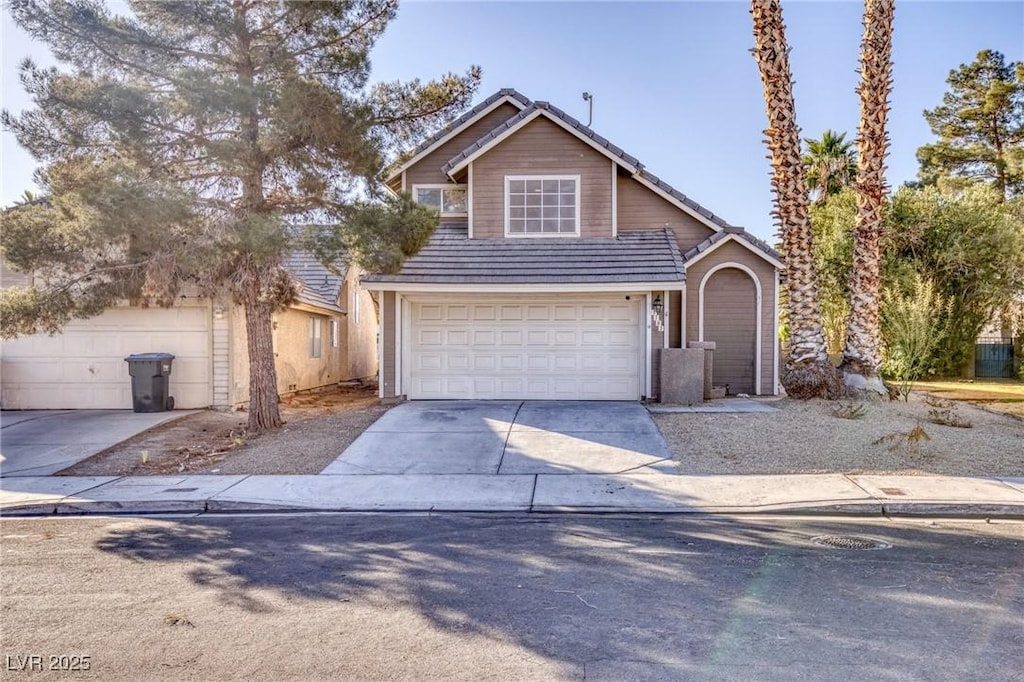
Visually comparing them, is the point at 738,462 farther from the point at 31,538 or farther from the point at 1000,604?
the point at 31,538

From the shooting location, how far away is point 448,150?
16453mm

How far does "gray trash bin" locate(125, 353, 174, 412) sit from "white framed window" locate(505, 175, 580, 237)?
8001mm

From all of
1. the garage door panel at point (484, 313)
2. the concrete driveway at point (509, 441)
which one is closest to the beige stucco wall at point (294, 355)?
the concrete driveway at point (509, 441)

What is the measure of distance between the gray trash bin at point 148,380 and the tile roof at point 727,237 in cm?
1158

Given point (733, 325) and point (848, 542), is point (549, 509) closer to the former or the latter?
point (848, 542)

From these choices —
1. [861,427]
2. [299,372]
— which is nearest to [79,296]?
[299,372]

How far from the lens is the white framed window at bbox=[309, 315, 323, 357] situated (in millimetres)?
19359

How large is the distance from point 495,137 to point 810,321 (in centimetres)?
817

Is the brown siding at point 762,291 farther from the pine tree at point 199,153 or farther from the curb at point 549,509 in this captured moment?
the curb at point 549,509

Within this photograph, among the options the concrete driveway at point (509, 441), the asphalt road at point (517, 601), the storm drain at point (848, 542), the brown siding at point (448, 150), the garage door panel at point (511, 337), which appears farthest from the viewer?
the brown siding at point (448, 150)

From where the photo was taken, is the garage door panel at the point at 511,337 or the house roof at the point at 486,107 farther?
the house roof at the point at 486,107

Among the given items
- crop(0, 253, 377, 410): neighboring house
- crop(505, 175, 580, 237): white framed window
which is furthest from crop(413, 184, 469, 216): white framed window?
crop(0, 253, 377, 410): neighboring house

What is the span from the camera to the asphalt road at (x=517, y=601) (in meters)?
3.95

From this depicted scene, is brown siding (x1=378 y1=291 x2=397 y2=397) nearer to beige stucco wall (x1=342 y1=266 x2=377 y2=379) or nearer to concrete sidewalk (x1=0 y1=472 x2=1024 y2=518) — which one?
concrete sidewalk (x1=0 y1=472 x2=1024 y2=518)
